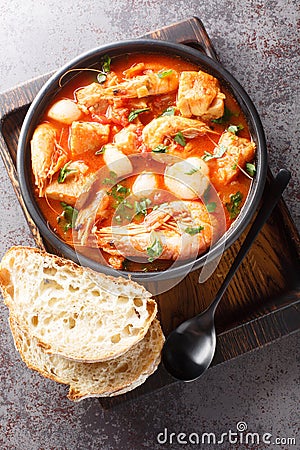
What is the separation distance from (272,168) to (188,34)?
853mm

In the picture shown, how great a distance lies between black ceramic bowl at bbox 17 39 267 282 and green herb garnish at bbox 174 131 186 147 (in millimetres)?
333

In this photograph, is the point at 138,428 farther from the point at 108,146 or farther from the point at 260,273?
the point at 108,146

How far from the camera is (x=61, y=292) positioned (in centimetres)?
327

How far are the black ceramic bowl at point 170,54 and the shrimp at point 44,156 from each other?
43 mm

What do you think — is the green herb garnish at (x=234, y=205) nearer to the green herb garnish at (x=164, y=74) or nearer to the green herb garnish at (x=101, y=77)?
the green herb garnish at (x=164, y=74)

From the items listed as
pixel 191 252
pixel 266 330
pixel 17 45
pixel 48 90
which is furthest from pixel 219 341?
pixel 17 45

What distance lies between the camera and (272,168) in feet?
12.1

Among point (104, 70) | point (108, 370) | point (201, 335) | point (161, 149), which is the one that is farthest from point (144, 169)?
point (108, 370)

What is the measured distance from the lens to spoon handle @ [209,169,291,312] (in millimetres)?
3305

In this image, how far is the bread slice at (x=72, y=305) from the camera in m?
3.20

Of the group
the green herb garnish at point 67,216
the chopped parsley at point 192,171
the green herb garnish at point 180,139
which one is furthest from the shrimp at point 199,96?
the green herb garnish at point 67,216

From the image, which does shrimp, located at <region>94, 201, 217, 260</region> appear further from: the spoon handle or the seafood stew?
the spoon handle

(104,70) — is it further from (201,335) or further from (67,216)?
(201,335)

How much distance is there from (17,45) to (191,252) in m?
1.68
